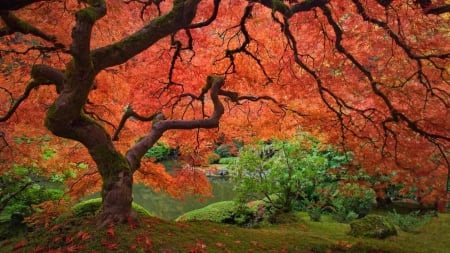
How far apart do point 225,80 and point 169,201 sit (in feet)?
37.9

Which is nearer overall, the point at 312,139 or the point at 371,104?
the point at 371,104

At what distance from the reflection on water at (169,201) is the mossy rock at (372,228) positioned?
9030 millimetres

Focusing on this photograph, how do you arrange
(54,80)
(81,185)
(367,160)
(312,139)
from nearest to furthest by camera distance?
(54,80) < (367,160) < (81,185) < (312,139)

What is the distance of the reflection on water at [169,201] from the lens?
15.9m

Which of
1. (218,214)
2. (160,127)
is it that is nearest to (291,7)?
(160,127)

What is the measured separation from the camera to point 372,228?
7145mm

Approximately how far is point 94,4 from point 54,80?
121 centimetres

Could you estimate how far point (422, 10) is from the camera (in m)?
4.48

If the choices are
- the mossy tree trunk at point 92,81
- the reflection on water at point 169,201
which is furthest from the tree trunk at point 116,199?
the reflection on water at point 169,201

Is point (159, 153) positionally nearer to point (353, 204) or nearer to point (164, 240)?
point (353, 204)

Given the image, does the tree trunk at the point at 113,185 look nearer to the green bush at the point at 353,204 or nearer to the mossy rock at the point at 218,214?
the mossy rock at the point at 218,214

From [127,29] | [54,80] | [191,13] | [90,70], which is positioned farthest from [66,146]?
[191,13]

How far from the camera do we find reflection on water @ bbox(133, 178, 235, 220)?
15.9m

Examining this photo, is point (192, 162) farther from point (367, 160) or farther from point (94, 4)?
point (94, 4)
